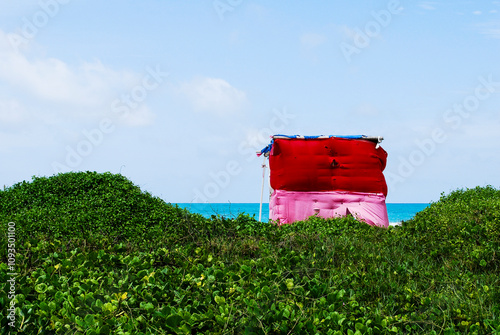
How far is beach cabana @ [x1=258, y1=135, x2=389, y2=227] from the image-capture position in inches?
423

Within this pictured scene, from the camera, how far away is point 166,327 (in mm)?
2824

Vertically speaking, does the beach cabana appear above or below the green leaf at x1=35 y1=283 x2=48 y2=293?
above

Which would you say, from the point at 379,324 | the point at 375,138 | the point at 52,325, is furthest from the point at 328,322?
the point at 375,138

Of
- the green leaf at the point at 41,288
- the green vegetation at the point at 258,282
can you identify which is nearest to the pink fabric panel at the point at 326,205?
the green vegetation at the point at 258,282

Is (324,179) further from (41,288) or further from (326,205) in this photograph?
(41,288)

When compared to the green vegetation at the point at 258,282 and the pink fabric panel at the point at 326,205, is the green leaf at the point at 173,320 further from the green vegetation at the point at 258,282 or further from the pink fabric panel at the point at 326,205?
the pink fabric panel at the point at 326,205

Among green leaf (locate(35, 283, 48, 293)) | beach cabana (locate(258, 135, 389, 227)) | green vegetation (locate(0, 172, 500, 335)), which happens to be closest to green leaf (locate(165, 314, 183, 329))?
green vegetation (locate(0, 172, 500, 335))

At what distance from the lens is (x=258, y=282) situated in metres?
3.59

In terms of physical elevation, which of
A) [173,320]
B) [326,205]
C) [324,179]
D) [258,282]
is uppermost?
[324,179]

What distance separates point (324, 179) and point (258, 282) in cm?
746

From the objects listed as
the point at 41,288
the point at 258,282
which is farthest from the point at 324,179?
the point at 41,288

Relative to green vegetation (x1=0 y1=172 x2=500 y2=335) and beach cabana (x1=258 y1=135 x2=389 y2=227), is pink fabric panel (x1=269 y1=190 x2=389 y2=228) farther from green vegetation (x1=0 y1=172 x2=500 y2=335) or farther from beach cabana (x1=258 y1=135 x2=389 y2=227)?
green vegetation (x1=0 y1=172 x2=500 y2=335)

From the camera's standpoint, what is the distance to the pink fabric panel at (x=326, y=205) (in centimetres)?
1077

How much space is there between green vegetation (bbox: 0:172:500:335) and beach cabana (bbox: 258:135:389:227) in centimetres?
283
